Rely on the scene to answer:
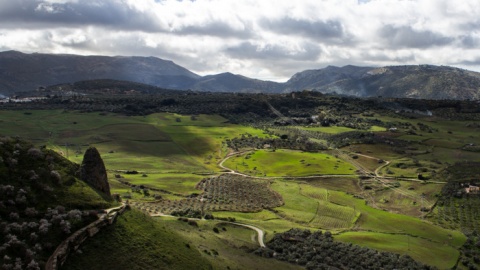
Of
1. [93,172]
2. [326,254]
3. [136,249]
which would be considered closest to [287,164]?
[326,254]

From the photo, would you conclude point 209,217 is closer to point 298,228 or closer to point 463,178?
point 298,228

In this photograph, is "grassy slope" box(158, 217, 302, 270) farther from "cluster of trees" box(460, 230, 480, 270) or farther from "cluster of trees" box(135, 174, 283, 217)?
"cluster of trees" box(460, 230, 480, 270)

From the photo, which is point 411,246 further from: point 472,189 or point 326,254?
point 472,189

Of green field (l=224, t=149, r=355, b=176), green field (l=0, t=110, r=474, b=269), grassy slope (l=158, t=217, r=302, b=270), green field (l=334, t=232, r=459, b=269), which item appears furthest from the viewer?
green field (l=224, t=149, r=355, b=176)

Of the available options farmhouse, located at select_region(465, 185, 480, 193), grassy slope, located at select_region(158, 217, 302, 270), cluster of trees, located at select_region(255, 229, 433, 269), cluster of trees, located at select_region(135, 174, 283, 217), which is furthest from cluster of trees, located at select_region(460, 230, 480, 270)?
cluster of trees, located at select_region(135, 174, 283, 217)

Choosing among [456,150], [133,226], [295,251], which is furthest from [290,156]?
[133,226]

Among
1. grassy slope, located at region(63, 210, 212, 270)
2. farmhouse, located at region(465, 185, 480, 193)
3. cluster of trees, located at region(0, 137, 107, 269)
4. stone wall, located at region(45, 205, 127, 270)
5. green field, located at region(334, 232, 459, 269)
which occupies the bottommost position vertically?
green field, located at region(334, 232, 459, 269)

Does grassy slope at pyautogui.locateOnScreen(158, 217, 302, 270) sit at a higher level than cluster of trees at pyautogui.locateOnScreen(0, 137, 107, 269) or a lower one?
lower
